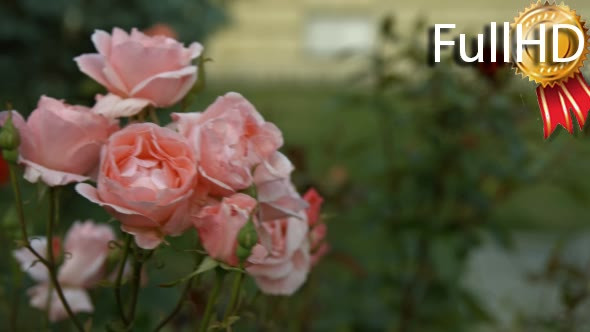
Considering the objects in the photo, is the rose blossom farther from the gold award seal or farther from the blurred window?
the blurred window

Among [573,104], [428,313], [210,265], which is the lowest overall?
[428,313]

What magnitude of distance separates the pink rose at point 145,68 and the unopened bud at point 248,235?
0.15 metres

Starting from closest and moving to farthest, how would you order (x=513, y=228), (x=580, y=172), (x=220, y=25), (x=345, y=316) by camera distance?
(x=345, y=316) < (x=580, y=172) < (x=220, y=25) < (x=513, y=228)

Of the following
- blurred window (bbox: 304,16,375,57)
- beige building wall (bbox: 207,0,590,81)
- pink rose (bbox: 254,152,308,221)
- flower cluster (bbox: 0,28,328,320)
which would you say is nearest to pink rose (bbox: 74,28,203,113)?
flower cluster (bbox: 0,28,328,320)

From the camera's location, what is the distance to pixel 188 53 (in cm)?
74

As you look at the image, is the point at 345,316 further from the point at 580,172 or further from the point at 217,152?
the point at 217,152

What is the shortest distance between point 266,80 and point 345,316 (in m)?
8.95

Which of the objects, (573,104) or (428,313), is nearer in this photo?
(573,104)

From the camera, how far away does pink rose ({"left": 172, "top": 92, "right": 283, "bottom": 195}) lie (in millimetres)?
661

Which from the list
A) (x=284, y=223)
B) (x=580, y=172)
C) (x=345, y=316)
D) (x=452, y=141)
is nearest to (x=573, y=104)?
(x=284, y=223)

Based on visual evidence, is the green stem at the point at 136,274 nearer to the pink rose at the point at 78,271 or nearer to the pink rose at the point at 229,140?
the pink rose at the point at 229,140

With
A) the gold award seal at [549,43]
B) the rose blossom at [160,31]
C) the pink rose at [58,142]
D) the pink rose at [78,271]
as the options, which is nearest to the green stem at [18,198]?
the pink rose at [58,142]

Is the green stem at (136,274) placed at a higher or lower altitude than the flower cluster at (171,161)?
lower

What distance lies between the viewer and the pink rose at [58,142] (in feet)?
2.28
